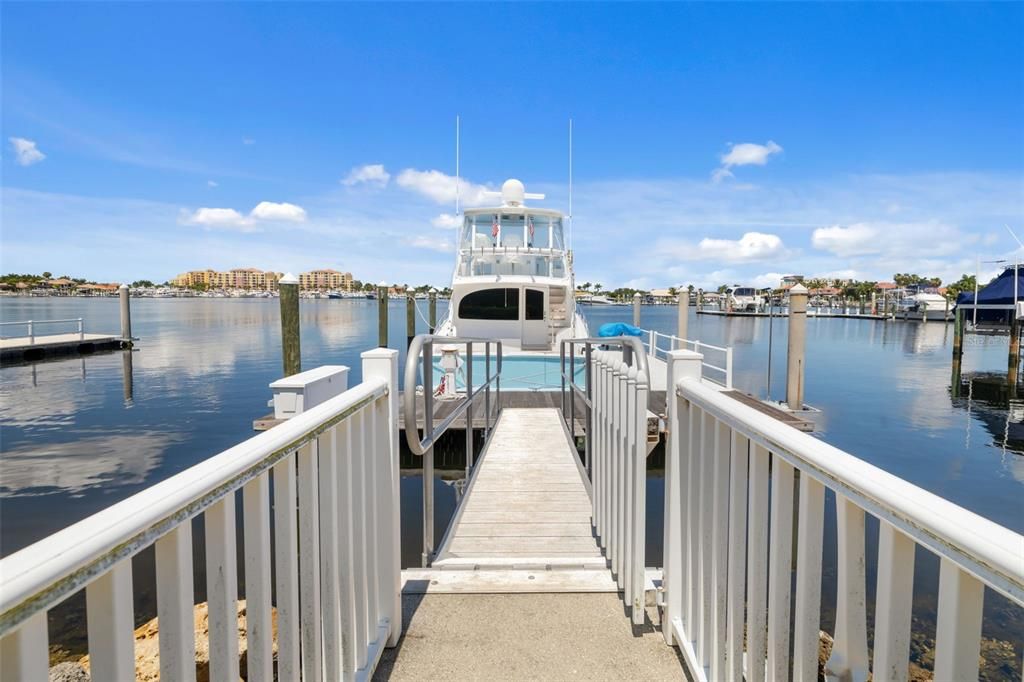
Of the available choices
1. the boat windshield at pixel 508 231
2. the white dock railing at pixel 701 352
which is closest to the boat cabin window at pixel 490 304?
the boat windshield at pixel 508 231

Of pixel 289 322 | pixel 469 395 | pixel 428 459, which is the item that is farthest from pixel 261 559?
pixel 289 322

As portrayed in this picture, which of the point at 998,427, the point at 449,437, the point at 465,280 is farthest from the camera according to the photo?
the point at 465,280

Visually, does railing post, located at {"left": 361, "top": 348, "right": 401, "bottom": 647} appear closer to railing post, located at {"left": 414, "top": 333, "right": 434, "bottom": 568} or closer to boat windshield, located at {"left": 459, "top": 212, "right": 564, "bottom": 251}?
railing post, located at {"left": 414, "top": 333, "right": 434, "bottom": 568}

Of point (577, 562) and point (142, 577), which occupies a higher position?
point (577, 562)

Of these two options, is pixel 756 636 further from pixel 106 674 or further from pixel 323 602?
pixel 106 674

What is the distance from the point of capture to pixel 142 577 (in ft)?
18.0

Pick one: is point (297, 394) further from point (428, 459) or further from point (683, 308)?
point (683, 308)

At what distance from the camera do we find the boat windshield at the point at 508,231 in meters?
15.3

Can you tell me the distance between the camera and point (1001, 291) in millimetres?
34344

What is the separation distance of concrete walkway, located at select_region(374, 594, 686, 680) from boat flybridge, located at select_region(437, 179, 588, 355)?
34.1 ft

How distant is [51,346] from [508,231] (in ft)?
60.9

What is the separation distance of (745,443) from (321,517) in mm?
1287

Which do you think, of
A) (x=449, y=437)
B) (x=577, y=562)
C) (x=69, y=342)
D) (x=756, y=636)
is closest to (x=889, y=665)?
(x=756, y=636)

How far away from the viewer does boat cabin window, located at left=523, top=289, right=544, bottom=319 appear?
14102mm
